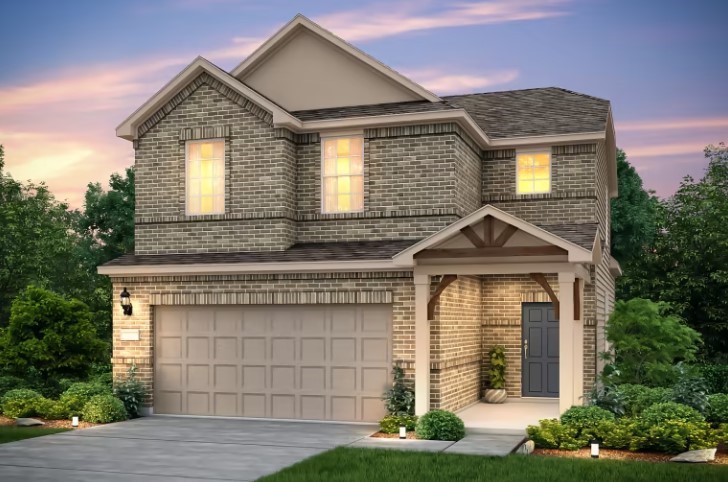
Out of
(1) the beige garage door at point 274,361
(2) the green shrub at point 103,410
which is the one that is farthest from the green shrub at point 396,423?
(2) the green shrub at point 103,410

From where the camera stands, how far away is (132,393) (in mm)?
19125

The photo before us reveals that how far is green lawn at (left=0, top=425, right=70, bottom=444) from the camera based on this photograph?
16172mm

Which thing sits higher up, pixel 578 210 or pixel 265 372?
pixel 578 210

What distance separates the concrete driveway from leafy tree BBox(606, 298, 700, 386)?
5.75 meters

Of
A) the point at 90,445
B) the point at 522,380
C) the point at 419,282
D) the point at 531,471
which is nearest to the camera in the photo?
the point at 531,471

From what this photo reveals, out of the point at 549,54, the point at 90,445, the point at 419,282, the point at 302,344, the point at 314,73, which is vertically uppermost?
the point at 549,54

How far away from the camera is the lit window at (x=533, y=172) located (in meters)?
21.1

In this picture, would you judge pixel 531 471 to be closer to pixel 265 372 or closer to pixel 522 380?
pixel 265 372

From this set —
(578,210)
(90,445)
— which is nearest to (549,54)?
(578,210)

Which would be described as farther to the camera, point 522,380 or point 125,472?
point 522,380

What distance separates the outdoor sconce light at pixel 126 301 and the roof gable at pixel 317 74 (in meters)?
5.66

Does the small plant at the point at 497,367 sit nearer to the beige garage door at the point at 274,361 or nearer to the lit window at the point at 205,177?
the beige garage door at the point at 274,361

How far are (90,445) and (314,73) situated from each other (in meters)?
9.97

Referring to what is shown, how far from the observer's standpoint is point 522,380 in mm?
22062
